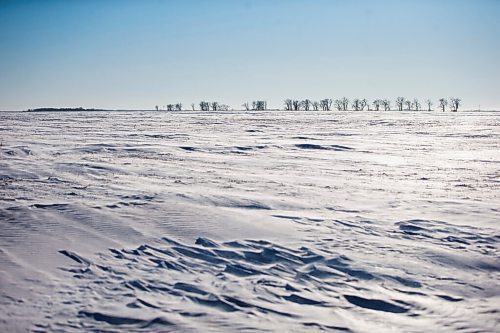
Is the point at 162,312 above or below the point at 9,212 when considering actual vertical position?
below

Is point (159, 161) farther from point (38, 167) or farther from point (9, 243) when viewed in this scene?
point (9, 243)

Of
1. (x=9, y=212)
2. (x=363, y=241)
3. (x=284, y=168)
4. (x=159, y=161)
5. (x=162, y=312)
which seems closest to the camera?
(x=162, y=312)

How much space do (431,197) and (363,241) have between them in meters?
3.58

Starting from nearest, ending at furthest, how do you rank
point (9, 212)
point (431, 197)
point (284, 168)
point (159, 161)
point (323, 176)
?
point (9, 212)
point (431, 197)
point (323, 176)
point (284, 168)
point (159, 161)

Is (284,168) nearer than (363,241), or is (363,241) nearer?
(363,241)

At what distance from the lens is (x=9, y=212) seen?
6.48 meters

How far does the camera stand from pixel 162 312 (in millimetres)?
3707

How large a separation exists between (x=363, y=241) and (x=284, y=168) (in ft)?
22.3

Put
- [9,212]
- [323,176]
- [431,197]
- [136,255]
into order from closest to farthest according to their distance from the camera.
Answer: [136,255]
[9,212]
[431,197]
[323,176]

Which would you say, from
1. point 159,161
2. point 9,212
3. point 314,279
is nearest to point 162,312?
point 314,279

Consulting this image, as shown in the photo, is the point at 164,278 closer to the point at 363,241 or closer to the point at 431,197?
the point at 363,241

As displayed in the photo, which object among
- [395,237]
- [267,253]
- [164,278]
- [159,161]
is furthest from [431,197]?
[159,161]

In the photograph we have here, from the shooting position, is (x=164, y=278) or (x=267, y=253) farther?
(x=267, y=253)

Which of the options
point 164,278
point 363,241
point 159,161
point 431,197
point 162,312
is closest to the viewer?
point 162,312
